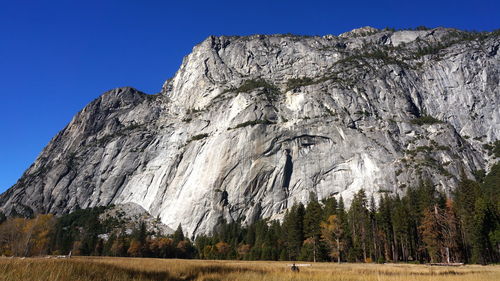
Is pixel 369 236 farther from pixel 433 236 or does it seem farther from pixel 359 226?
pixel 433 236

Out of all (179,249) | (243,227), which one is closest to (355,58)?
(243,227)

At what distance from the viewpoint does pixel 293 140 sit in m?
141

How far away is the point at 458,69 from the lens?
16350 cm

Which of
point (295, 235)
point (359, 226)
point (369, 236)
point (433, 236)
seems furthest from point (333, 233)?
point (433, 236)

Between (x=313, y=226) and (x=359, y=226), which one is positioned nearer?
(x=313, y=226)

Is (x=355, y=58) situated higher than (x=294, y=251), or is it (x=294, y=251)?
(x=355, y=58)

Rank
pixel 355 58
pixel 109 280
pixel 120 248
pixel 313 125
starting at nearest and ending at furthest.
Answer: pixel 109 280, pixel 120 248, pixel 313 125, pixel 355 58

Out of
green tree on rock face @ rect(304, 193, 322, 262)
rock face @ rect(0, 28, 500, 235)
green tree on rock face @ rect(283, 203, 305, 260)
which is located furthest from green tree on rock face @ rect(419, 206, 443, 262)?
rock face @ rect(0, 28, 500, 235)

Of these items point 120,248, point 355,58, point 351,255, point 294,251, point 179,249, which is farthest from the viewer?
point 355,58

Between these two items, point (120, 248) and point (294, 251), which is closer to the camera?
point (294, 251)

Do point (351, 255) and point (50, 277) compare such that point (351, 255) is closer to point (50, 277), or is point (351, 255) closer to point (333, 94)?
point (50, 277)

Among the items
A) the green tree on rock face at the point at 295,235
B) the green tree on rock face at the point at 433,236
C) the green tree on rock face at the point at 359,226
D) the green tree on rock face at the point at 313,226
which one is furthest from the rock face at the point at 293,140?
the green tree on rock face at the point at 433,236

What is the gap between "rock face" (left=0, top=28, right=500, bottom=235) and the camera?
422 ft

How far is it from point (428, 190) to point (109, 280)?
7169 centimetres
